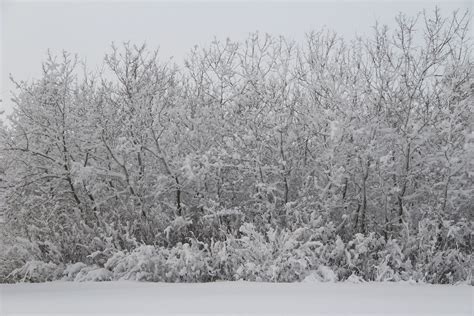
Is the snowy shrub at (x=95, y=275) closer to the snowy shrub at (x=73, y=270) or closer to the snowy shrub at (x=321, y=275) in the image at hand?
the snowy shrub at (x=73, y=270)

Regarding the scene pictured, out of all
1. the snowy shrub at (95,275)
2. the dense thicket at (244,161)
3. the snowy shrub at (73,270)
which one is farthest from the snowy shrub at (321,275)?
the snowy shrub at (73,270)

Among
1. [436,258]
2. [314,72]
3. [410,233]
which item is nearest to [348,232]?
[410,233]

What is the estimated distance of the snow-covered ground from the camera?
4660 millimetres

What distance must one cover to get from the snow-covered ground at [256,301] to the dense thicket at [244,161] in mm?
1814

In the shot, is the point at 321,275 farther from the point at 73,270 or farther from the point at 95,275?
the point at 73,270

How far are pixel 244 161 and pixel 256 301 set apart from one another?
493 centimetres

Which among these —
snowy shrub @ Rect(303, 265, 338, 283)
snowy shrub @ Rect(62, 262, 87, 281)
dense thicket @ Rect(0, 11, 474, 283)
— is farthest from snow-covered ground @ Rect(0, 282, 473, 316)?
snowy shrub @ Rect(62, 262, 87, 281)

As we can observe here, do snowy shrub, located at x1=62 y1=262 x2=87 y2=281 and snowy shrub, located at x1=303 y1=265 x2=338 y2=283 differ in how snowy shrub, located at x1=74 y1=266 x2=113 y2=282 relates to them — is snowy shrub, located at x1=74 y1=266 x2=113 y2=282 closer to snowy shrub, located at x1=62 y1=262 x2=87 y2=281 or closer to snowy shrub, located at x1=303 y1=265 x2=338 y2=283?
snowy shrub, located at x1=62 y1=262 x2=87 y2=281

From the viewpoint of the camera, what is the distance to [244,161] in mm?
9844

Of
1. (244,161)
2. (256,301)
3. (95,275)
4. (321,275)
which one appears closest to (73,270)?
(95,275)

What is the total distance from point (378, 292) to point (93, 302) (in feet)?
10.5

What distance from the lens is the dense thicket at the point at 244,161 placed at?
8.74 metres

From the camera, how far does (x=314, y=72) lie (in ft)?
32.7

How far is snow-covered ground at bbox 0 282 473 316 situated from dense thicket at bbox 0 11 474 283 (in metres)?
1.81
